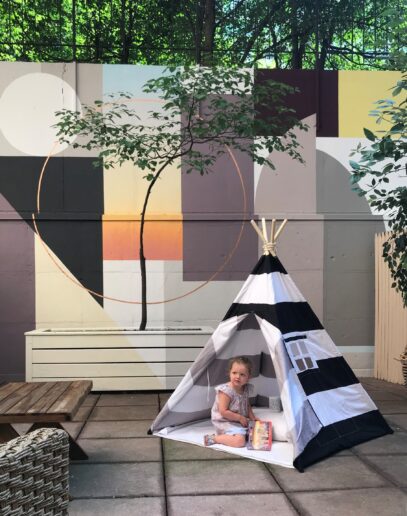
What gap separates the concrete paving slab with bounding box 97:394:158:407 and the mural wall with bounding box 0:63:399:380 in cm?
103

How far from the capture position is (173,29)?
380 inches

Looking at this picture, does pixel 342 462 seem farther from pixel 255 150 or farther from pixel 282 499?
pixel 255 150

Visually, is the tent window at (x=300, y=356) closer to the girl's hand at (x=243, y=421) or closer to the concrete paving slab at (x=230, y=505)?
the girl's hand at (x=243, y=421)

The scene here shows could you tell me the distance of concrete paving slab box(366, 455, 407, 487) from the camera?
3580mm

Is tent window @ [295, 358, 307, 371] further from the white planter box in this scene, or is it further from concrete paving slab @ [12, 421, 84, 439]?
the white planter box

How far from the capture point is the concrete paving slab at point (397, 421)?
482 centimetres

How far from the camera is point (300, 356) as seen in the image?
14.1 ft

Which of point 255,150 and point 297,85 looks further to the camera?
point 297,85

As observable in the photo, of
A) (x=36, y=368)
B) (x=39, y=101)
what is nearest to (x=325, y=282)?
(x=36, y=368)

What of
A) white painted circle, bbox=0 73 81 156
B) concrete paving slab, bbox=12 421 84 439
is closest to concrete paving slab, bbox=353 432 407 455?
concrete paving slab, bbox=12 421 84 439

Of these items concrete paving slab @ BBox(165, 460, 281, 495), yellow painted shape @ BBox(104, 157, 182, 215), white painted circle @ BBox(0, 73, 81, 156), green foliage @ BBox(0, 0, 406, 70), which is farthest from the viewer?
green foliage @ BBox(0, 0, 406, 70)

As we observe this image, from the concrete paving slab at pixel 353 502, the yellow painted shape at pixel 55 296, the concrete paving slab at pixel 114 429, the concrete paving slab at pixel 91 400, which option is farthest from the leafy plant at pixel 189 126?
the concrete paving slab at pixel 353 502

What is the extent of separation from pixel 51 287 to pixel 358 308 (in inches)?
161

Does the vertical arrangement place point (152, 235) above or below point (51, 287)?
above
